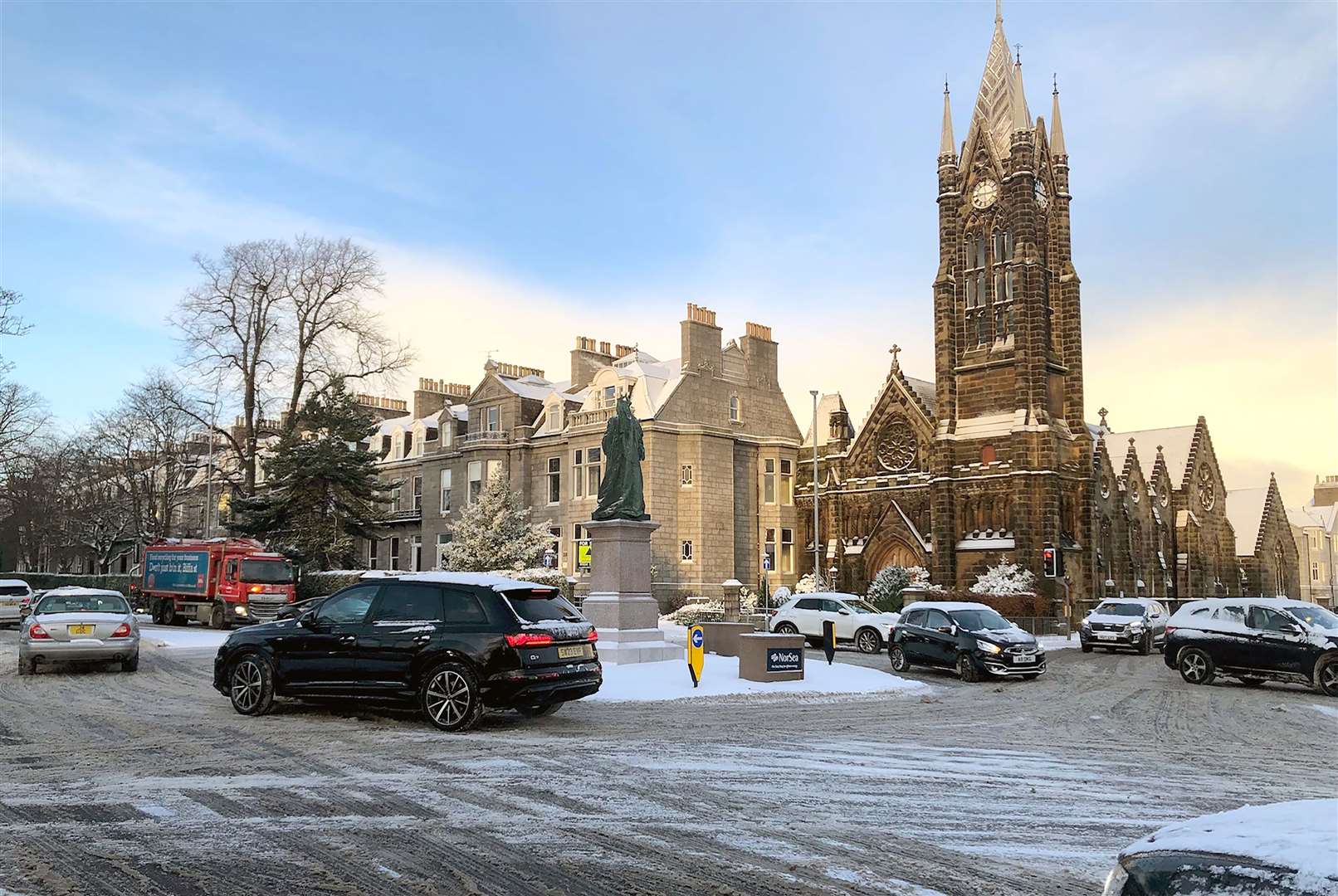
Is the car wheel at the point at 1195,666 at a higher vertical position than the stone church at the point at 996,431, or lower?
lower

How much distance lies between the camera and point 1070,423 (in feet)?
153

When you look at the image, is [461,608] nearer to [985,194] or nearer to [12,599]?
[12,599]

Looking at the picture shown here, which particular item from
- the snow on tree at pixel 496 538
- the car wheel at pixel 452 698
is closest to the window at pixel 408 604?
the car wheel at pixel 452 698

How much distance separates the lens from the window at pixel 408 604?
39.8 feet

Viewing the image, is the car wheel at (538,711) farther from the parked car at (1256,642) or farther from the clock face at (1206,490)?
the clock face at (1206,490)

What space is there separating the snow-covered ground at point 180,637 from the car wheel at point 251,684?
45.1 feet

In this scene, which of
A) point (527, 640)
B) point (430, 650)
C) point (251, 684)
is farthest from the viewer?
point (251, 684)

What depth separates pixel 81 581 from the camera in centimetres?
5144

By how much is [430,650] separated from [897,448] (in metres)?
41.0

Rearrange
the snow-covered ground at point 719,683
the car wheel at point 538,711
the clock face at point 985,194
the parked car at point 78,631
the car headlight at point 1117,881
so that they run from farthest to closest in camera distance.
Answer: the clock face at point 985,194 < the parked car at point 78,631 < the snow-covered ground at point 719,683 < the car wheel at point 538,711 < the car headlight at point 1117,881

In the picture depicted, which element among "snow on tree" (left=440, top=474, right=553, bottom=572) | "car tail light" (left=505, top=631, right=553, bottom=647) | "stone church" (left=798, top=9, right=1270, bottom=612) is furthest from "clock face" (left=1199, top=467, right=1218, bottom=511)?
"car tail light" (left=505, top=631, right=553, bottom=647)

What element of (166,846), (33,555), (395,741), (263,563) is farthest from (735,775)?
(33,555)

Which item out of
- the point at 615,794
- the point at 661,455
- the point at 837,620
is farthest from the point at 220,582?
the point at 615,794

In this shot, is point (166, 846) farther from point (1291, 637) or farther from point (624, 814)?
point (1291, 637)
